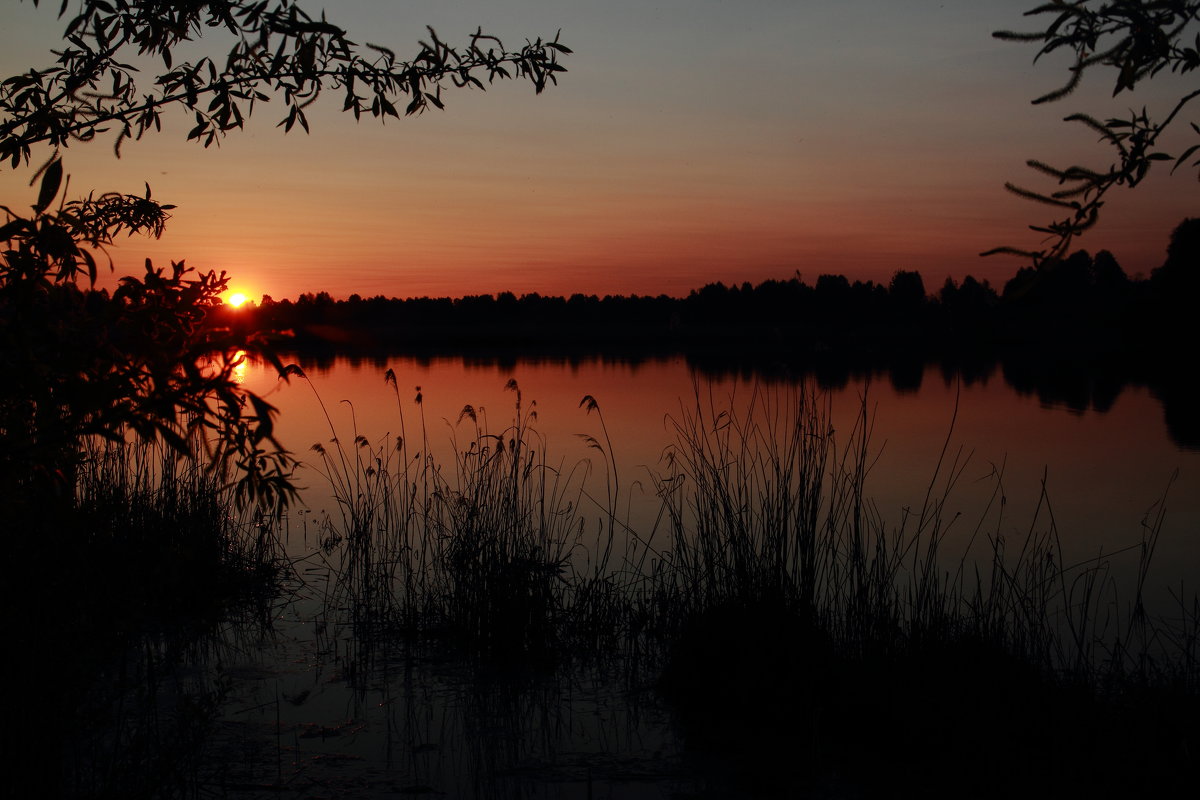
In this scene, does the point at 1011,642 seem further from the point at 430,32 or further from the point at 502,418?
the point at 502,418

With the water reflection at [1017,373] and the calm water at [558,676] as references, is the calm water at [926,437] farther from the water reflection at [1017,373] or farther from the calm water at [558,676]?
the water reflection at [1017,373]

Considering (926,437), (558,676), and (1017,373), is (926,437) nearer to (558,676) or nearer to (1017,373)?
(558,676)

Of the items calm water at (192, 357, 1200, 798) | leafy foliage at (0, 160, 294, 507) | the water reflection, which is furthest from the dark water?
the water reflection

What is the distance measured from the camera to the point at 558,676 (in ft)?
14.9

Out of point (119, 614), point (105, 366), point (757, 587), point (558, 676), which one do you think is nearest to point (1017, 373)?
point (757, 587)

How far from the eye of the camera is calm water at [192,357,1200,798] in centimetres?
348

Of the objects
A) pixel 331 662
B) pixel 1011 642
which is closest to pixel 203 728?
pixel 331 662

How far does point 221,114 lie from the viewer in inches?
97.0

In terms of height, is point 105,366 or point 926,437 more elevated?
point 105,366

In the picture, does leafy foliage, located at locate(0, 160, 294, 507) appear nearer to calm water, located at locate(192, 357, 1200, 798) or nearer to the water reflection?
calm water, located at locate(192, 357, 1200, 798)

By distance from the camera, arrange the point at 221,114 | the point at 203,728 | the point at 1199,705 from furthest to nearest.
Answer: the point at 1199,705 → the point at 203,728 → the point at 221,114

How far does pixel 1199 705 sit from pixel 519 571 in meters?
3.28

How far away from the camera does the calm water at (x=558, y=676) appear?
3.48 metres

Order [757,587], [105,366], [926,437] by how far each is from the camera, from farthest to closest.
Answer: [926,437] → [757,587] → [105,366]
